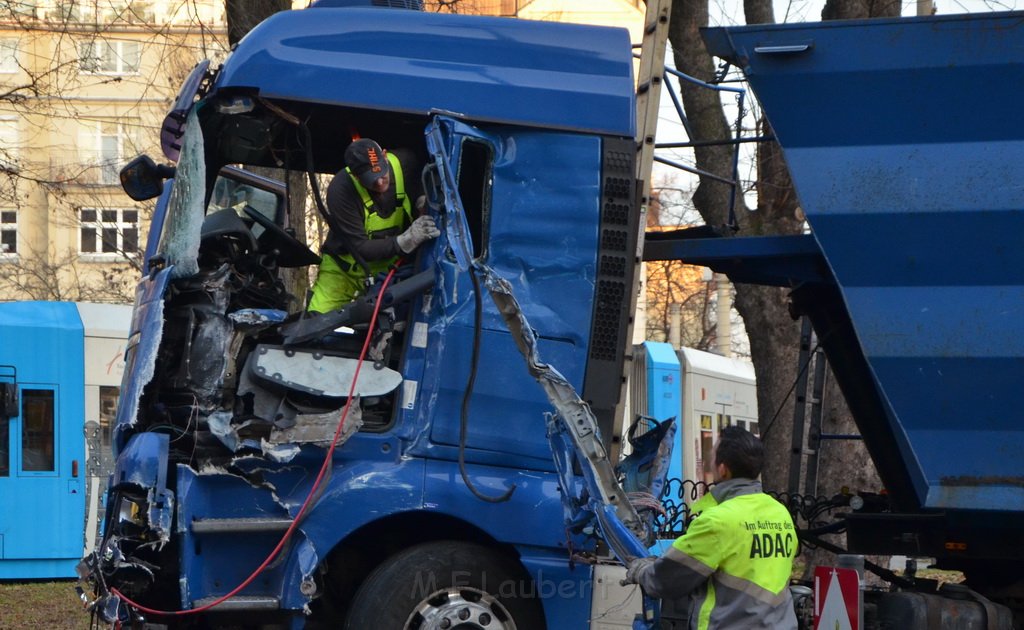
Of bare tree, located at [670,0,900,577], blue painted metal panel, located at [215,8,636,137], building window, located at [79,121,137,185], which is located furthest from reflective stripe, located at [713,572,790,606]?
building window, located at [79,121,137,185]

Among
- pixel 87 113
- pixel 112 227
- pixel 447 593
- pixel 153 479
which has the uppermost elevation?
pixel 87 113

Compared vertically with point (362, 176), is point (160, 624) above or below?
below

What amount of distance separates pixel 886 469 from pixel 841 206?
162cm

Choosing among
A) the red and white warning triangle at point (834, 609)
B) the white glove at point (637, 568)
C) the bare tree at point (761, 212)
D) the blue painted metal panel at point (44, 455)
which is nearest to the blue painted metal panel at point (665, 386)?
the blue painted metal panel at point (44, 455)

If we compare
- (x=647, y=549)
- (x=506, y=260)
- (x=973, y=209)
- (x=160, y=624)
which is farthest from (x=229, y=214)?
(x=973, y=209)

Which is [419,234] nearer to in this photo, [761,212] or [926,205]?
[926,205]

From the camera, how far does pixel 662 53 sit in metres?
6.39

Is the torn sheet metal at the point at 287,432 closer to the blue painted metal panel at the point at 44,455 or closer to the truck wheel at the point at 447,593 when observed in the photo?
the truck wheel at the point at 447,593

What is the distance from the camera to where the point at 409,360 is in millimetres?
6051

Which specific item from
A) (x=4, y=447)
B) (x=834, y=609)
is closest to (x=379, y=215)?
(x=834, y=609)

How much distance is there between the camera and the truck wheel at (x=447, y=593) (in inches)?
229

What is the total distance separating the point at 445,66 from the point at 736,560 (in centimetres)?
257

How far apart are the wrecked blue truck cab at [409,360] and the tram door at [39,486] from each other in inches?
374

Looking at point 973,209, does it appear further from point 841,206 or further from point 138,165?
point 138,165
